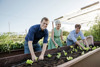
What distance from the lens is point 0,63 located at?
1165 mm

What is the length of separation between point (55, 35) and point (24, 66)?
1.50 m

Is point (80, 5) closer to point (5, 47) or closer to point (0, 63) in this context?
point (5, 47)

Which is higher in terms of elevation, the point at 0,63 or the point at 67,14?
the point at 67,14

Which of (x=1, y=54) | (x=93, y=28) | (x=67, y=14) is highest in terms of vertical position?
(x=67, y=14)

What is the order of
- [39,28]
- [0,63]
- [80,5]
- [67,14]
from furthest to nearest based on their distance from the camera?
1. [67,14]
2. [80,5]
3. [39,28]
4. [0,63]

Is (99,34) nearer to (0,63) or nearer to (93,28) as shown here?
(93,28)

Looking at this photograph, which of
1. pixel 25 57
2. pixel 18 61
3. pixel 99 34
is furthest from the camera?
pixel 99 34

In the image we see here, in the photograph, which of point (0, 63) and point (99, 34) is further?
point (99, 34)

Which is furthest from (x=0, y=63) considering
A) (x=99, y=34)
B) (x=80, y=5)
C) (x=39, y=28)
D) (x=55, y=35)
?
(x=80, y=5)

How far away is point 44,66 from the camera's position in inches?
47.8

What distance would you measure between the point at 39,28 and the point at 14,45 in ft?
9.57

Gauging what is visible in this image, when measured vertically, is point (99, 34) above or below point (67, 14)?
below

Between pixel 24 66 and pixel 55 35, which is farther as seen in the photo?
pixel 55 35

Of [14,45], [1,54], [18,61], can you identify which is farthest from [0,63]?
[14,45]
